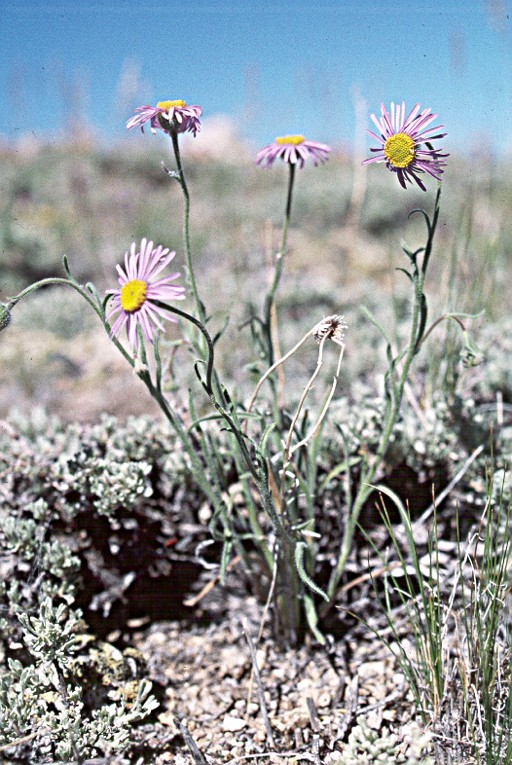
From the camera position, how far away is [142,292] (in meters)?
1.13

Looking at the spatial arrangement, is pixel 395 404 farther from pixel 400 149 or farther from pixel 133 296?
pixel 133 296

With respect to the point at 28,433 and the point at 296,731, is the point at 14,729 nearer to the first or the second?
the point at 296,731

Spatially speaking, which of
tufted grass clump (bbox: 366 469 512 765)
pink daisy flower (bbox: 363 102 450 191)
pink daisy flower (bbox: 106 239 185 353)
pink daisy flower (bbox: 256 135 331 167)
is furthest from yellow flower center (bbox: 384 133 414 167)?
tufted grass clump (bbox: 366 469 512 765)

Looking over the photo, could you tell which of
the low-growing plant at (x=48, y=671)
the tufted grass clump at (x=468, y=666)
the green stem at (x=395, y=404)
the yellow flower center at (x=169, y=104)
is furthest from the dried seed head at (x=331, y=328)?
the low-growing plant at (x=48, y=671)

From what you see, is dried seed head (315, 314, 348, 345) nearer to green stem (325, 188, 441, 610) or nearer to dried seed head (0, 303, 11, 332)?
green stem (325, 188, 441, 610)

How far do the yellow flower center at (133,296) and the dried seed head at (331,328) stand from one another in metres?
0.36

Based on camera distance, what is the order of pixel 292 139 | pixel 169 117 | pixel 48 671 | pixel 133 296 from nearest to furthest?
pixel 133 296 < pixel 169 117 < pixel 48 671 < pixel 292 139

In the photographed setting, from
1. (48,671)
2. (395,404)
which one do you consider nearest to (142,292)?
(395,404)

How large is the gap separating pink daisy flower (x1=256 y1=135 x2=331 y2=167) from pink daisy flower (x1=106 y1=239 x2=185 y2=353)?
0.61 meters

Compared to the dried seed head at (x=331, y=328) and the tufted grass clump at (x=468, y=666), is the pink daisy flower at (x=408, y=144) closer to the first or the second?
the dried seed head at (x=331, y=328)

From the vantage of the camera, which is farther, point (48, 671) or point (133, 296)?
point (48, 671)

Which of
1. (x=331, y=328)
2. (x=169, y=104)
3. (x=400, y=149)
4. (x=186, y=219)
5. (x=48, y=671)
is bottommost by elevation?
(x=48, y=671)

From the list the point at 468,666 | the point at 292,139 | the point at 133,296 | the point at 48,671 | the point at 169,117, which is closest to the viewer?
the point at 133,296

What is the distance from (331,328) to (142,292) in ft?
1.31
